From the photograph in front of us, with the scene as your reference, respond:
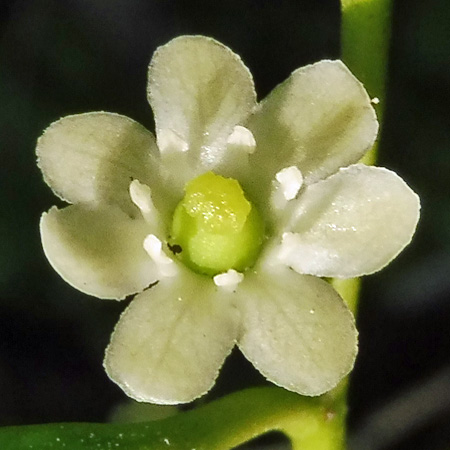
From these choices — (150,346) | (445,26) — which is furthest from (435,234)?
(150,346)

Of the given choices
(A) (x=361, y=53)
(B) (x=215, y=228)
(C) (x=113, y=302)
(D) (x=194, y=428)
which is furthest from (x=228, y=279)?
(C) (x=113, y=302)

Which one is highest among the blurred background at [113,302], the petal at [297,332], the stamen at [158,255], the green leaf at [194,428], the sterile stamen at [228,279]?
the stamen at [158,255]

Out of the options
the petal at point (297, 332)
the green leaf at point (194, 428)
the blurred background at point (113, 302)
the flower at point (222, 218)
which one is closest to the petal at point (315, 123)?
the flower at point (222, 218)

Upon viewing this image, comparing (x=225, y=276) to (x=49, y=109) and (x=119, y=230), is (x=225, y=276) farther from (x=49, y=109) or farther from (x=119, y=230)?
(x=49, y=109)

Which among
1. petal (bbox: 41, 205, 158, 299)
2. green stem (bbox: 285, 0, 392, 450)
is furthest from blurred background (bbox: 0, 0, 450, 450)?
petal (bbox: 41, 205, 158, 299)

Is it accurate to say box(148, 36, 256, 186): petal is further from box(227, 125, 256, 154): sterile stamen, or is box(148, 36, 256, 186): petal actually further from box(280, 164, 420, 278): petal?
box(280, 164, 420, 278): petal

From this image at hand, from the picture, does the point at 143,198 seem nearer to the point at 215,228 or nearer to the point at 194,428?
the point at 215,228

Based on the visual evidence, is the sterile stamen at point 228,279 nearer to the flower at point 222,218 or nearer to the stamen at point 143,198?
the flower at point 222,218
